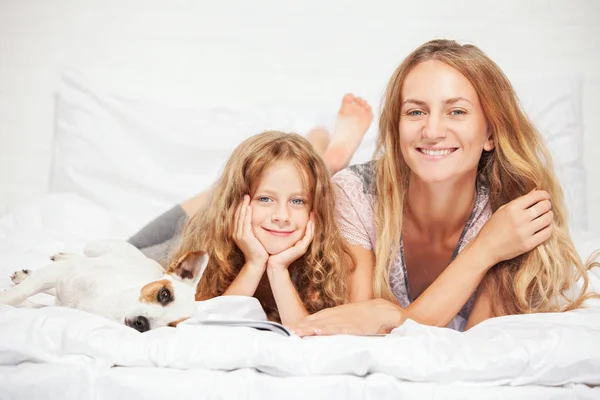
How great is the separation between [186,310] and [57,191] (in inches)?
63.5

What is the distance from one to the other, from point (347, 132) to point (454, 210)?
717 mm

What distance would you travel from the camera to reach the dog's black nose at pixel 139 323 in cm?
122

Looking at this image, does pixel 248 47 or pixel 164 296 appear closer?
pixel 164 296

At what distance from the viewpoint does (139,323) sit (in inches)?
47.9

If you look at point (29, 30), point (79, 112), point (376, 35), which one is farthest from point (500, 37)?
point (29, 30)

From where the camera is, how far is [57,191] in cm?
269

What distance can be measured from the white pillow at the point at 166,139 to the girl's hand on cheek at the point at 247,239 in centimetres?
103

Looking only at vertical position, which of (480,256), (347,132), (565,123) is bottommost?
(480,256)

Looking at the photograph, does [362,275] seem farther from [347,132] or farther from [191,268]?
[347,132]

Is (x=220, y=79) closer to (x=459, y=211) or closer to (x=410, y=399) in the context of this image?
(x=459, y=211)

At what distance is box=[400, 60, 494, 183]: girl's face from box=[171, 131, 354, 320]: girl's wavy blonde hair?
0.21 m

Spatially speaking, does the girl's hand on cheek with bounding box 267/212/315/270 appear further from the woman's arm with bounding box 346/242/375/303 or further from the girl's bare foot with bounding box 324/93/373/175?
the girl's bare foot with bounding box 324/93/373/175

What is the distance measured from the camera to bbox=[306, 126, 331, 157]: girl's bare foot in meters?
2.32

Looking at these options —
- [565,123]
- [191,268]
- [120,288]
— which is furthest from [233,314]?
[565,123]
